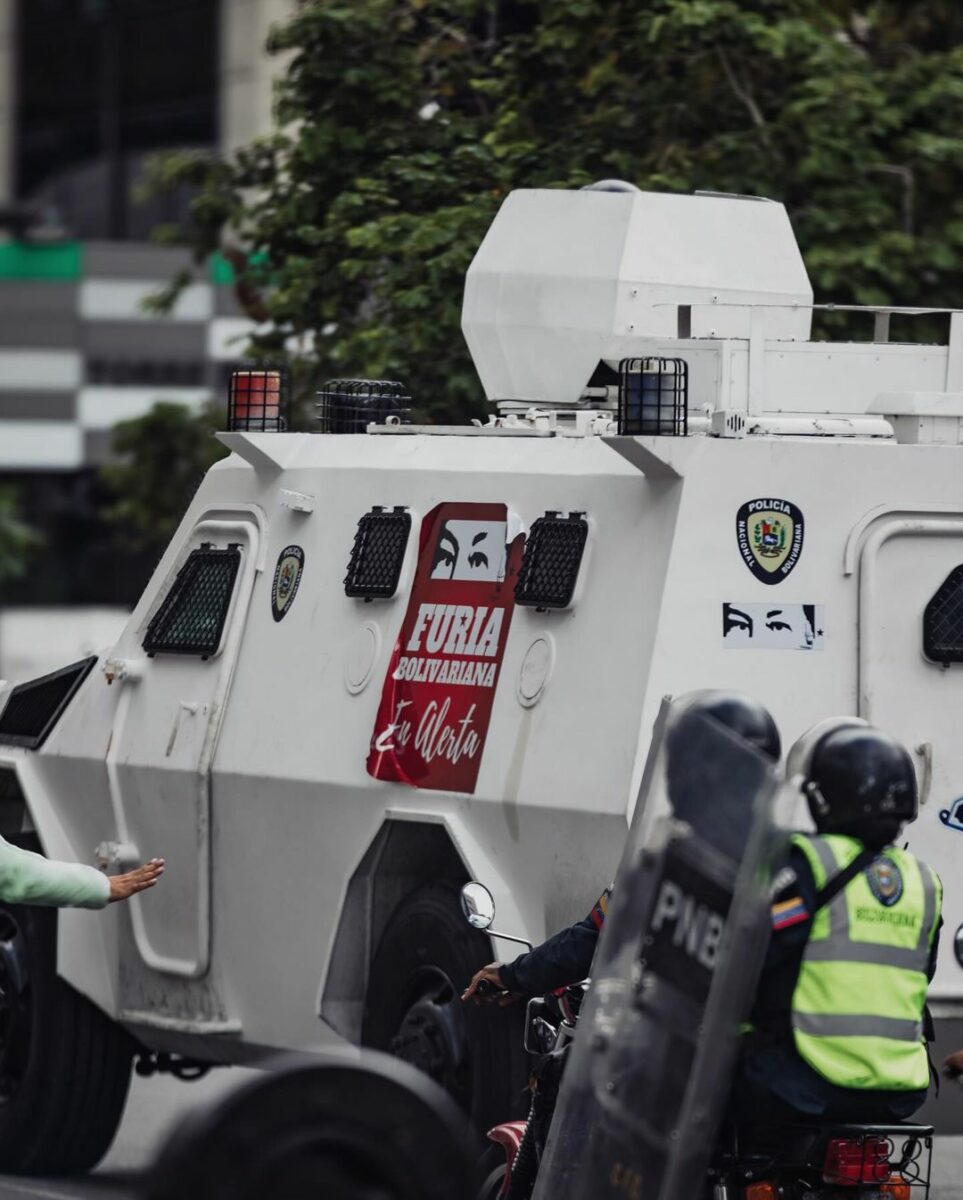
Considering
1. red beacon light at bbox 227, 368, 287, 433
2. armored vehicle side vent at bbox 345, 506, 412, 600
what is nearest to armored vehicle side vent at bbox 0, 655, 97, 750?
red beacon light at bbox 227, 368, 287, 433

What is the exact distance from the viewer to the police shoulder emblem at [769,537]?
7637 mm

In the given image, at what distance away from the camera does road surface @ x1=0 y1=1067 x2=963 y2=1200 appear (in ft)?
30.6

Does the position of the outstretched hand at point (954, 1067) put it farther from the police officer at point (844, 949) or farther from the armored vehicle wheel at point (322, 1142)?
the armored vehicle wheel at point (322, 1142)

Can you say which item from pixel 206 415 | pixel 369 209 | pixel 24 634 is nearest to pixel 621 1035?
pixel 369 209

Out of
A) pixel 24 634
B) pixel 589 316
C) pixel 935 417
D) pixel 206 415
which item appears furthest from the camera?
pixel 24 634

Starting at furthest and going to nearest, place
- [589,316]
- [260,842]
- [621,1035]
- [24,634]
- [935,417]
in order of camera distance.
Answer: [24,634] → [589,316] → [260,842] → [935,417] → [621,1035]

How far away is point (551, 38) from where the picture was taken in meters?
14.2

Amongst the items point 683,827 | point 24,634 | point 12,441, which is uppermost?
point 683,827

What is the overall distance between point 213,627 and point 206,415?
8.53 meters

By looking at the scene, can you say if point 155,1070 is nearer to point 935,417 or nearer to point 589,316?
point 589,316

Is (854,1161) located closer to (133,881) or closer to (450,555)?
(133,881)

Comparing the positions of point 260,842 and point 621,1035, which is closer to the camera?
point 621,1035

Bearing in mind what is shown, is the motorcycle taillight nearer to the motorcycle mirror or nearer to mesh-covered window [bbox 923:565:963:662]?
the motorcycle mirror

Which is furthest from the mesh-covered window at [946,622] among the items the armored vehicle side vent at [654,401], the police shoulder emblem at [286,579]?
the police shoulder emblem at [286,579]
